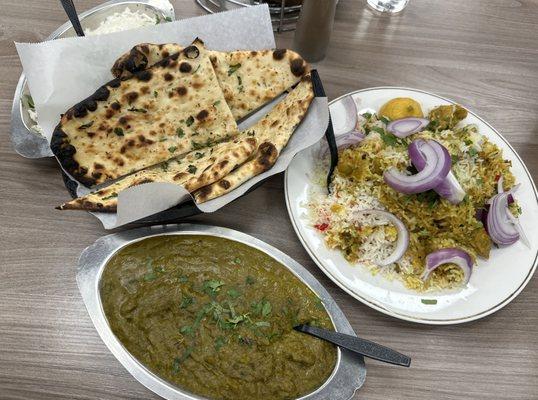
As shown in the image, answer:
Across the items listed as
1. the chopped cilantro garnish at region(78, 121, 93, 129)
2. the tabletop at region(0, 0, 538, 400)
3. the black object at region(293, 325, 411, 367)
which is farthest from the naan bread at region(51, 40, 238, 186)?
the black object at region(293, 325, 411, 367)

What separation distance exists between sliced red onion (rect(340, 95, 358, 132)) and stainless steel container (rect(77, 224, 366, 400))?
68 cm

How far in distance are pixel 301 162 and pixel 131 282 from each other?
846 mm

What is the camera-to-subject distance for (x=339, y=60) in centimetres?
252

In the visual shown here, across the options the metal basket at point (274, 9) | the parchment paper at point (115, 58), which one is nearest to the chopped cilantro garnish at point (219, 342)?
the parchment paper at point (115, 58)

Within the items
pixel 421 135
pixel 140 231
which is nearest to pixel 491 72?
pixel 421 135

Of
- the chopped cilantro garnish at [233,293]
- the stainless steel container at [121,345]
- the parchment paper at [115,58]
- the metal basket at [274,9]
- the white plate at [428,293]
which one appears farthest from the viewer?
the metal basket at [274,9]

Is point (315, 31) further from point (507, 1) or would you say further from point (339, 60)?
point (507, 1)

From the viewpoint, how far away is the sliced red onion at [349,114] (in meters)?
2.01

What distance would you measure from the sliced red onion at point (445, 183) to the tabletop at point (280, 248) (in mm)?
486

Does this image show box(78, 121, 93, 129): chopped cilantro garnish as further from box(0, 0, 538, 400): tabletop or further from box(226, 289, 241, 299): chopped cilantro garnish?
box(226, 289, 241, 299): chopped cilantro garnish

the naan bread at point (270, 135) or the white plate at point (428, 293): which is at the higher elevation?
the naan bread at point (270, 135)

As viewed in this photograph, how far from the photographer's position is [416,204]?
1838mm

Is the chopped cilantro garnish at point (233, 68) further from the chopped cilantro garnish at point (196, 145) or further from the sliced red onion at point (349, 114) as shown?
the sliced red onion at point (349, 114)

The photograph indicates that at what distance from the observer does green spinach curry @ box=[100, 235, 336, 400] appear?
1.45 metres
